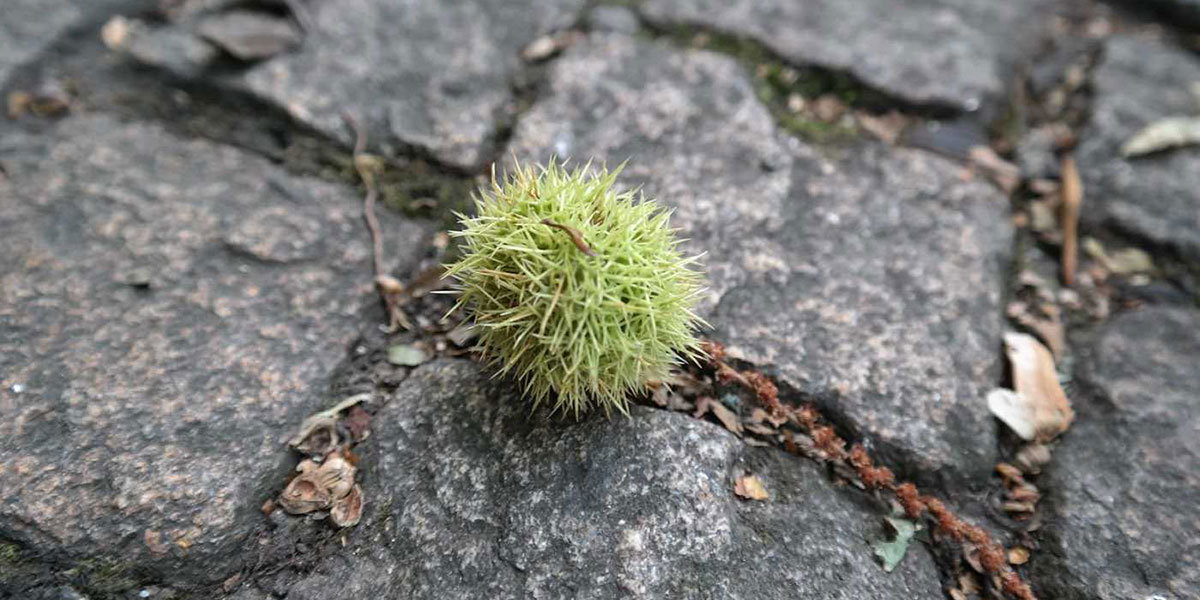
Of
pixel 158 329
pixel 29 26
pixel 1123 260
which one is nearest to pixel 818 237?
pixel 1123 260

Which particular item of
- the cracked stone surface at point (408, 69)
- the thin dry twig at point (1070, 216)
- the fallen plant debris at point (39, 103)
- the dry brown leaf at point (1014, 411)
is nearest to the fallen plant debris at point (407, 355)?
the cracked stone surface at point (408, 69)

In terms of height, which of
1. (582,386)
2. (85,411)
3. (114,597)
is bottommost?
(114,597)

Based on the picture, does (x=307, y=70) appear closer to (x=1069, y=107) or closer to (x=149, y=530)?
(x=149, y=530)

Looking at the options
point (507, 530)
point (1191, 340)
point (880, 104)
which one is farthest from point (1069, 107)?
point (507, 530)

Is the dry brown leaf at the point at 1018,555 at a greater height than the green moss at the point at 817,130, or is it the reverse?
the green moss at the point at 817,130

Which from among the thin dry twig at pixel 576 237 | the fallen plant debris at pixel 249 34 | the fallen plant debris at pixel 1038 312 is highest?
the thin dry twig at pixel 576 237

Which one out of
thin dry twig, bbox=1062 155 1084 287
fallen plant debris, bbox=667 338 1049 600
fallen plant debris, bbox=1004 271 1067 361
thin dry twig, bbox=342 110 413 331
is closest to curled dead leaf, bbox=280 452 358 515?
thin dry twig, bbox=342 110 413 331

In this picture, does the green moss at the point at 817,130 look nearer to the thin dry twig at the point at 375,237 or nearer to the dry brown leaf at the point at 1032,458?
the dry brown leaf at the point at 1032,458
